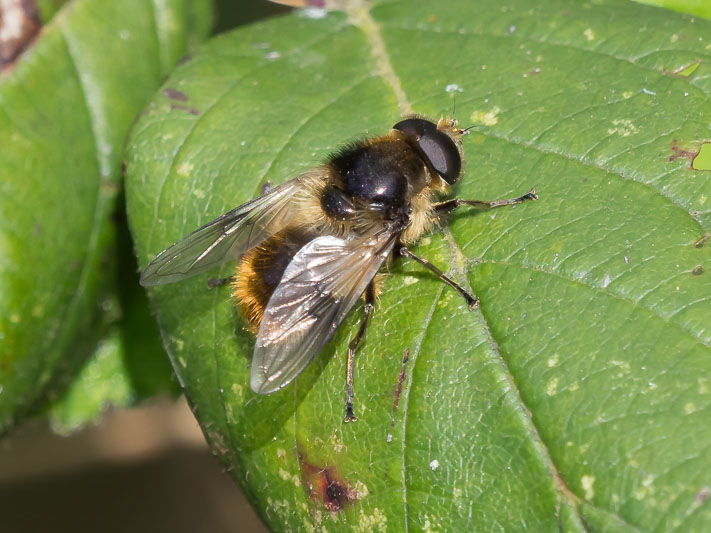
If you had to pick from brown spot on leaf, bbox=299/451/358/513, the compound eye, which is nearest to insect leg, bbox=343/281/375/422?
brown spot on leaf, bbox=299/451/358/513

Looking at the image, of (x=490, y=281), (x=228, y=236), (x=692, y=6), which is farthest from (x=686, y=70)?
(x=228, y=236)

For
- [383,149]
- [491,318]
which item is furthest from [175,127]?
[491,318]

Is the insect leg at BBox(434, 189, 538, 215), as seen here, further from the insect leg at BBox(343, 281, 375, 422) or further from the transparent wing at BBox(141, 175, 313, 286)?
the transparent wing at BBox(141, 175, 313, 286)

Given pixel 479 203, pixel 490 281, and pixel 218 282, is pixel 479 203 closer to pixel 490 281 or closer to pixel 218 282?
pixel 490 281

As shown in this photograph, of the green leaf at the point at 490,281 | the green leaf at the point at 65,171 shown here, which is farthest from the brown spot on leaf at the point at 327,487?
the green leaf at the point at 65,171

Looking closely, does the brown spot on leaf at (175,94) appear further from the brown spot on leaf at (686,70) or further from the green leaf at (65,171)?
the brown spot on leaf at (686,70)

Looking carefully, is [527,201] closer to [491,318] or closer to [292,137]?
[491,318]
